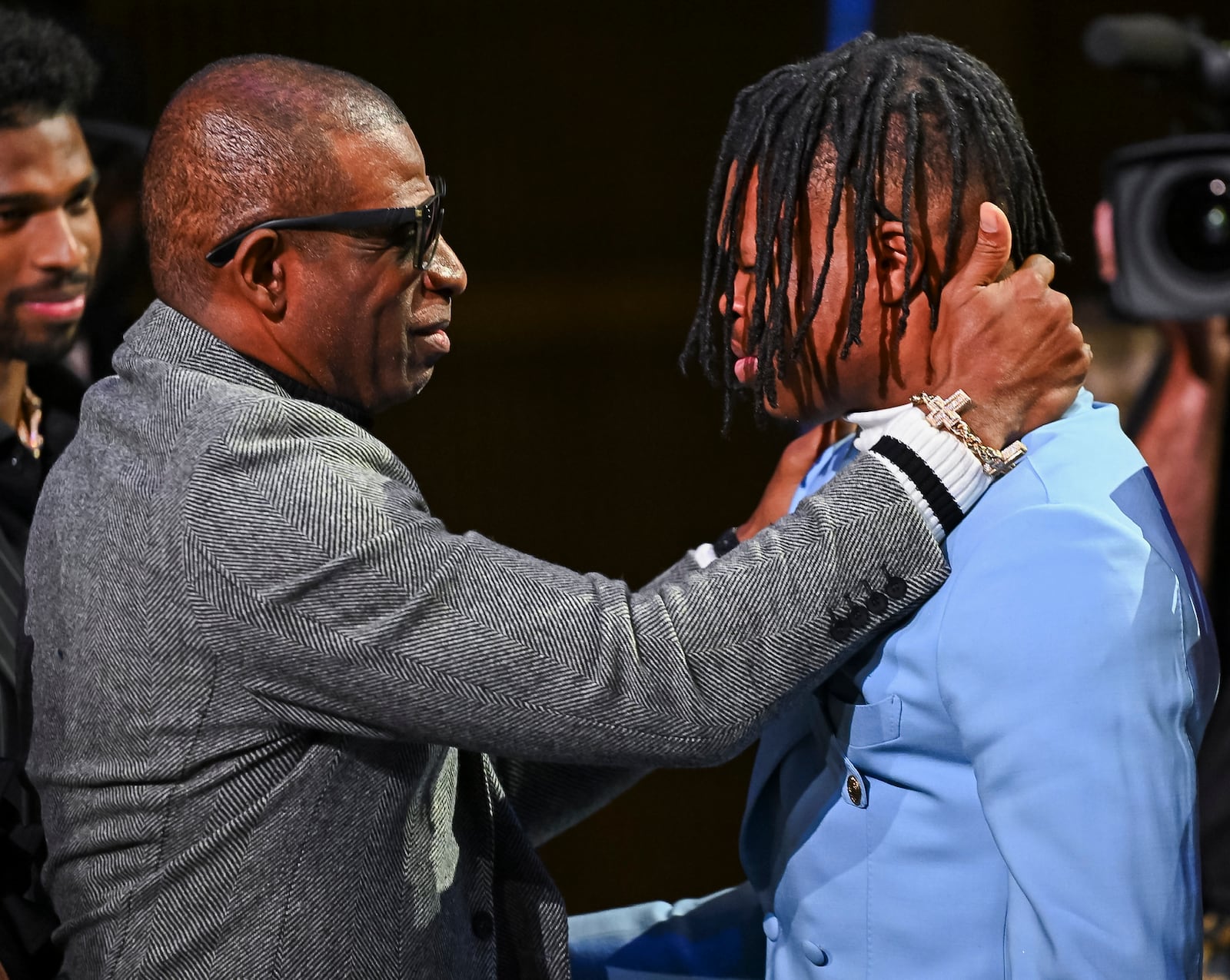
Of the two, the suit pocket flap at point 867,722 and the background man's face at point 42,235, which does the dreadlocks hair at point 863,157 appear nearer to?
the suit pocket flap at point 867,722

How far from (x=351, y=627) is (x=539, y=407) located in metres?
2.18

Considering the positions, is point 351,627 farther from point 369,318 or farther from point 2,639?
point 2,639

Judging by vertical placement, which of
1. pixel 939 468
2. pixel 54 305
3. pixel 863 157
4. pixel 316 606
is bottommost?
pixel 54 305

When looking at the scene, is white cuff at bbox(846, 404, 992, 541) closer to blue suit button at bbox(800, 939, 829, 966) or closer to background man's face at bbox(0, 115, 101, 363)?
blue suit button at bbox(800, 939, 829, 966)

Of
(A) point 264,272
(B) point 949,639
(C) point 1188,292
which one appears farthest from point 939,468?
(C) point 1188,292

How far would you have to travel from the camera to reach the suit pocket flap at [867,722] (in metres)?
1.07

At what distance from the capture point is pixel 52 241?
6.06 feet

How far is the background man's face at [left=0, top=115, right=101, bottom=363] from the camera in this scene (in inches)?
71.4

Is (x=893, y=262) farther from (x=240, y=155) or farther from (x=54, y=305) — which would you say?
(x=54, y=305)

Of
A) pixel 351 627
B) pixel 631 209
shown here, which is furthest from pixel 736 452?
pixel 351 627

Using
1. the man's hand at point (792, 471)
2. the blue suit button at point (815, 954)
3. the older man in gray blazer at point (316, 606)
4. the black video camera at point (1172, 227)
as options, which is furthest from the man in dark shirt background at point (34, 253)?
the black video camera at point (1172, 227)

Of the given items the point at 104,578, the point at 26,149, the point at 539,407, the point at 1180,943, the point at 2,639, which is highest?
the point at 26,149

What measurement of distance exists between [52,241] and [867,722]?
138cm

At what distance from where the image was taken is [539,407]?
319 cm
